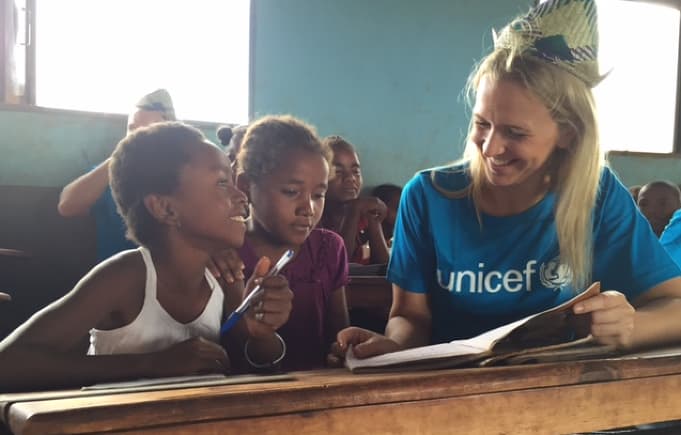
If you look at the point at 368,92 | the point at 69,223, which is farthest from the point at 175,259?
the point at 368,92

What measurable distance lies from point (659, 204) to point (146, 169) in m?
3.37

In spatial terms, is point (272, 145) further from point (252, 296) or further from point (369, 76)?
point (369, 76)

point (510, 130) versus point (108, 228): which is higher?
point (510, 130)

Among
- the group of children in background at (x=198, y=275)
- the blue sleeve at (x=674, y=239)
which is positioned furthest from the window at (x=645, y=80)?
the group of children in background at (x=198, y=275)

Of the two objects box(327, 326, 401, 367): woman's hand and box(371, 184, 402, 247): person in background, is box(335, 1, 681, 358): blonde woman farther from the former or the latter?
box(371, 184, 402, 247): person in background

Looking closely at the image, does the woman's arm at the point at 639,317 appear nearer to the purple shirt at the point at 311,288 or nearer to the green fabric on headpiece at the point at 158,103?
the purple shirt at the point at 311,288

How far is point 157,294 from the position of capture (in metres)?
1.19

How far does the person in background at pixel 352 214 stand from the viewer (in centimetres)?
325

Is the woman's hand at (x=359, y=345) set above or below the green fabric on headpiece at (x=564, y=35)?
below

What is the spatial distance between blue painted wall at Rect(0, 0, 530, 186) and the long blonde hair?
8.99 ft

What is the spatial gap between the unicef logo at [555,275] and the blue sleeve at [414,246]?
8.7 inches

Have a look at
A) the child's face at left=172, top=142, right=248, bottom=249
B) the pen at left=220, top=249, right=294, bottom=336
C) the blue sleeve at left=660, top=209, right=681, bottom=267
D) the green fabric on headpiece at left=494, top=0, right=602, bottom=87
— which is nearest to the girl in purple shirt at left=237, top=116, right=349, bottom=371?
the child's face at left=172, top=142, right=248, bottom=249

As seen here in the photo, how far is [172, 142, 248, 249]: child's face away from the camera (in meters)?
1.30

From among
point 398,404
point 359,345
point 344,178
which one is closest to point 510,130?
point 359,345
